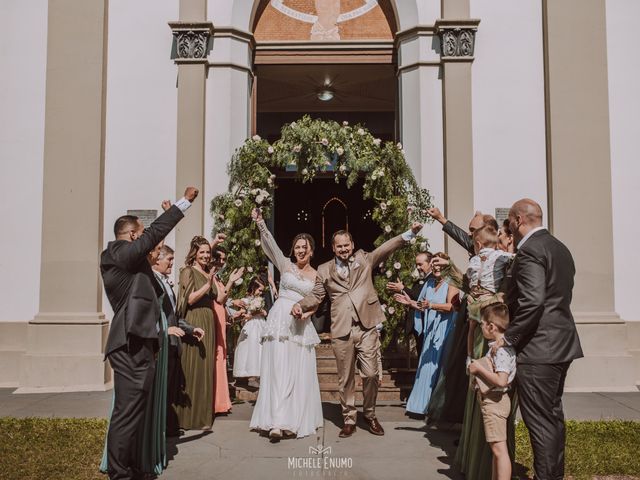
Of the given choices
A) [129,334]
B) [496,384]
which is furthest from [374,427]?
[129,334]

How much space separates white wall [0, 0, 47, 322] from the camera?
909 centimetres

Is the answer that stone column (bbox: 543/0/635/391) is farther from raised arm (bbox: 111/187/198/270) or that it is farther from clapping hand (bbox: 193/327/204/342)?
raised arm (bbox: 111/187/198/270)

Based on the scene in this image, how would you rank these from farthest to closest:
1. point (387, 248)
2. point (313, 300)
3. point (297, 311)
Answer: point (387, 248), point (313, 300), point (297, 311)

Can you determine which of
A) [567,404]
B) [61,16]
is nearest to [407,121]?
[567,404]

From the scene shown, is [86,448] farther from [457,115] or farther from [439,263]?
[457,115]

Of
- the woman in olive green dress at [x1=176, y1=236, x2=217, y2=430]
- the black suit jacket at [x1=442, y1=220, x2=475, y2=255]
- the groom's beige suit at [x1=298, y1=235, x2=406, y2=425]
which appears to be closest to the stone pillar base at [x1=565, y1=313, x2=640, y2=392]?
the black suit jacket at [x1=442, y1=220, x2=475, y2=255]

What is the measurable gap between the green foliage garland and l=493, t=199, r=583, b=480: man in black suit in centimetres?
367

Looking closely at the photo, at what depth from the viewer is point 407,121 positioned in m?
→ 9.35

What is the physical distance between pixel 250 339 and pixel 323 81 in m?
6.97

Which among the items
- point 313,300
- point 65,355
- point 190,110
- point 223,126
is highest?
point 190,110

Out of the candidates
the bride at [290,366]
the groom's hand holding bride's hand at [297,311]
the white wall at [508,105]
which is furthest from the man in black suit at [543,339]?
the white wall at [508,105]

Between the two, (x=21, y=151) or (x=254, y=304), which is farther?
(x=21, y=151)

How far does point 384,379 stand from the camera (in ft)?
26.8

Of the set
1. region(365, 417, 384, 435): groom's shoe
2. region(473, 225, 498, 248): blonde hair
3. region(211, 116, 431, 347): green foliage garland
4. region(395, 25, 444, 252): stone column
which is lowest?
region(365, 417, 384, 435): groom's shoe
